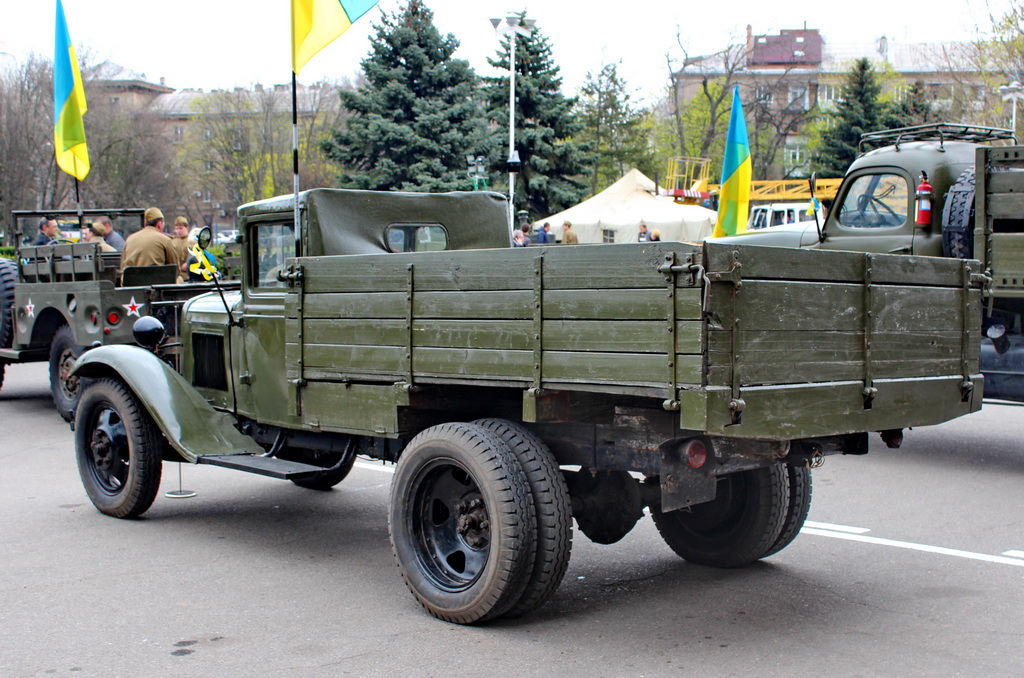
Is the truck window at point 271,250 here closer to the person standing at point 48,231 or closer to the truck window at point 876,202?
the truck window at point 876,202

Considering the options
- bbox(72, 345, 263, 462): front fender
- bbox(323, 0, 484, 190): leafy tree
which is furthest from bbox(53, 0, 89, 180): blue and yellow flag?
bbox(323, 0, 484, 190): leafy tree

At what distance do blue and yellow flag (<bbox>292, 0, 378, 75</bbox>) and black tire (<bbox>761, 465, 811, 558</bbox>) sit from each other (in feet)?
12.8

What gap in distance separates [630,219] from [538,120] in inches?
169

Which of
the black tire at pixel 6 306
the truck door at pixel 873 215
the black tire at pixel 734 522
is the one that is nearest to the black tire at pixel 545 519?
the black tire at pixel 734 522

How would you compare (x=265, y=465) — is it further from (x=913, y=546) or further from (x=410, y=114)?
(x=410, y=114)

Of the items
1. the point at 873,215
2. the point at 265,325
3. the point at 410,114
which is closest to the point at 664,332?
the point at 265,325

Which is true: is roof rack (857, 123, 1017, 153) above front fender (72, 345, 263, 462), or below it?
above

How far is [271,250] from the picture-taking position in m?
6.32

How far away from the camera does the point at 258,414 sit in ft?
20.5

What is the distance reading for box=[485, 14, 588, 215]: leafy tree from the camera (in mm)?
30828

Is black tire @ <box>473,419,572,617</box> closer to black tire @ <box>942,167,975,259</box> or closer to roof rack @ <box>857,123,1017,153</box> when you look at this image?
black tire @ <box>942,167,975,259</box>

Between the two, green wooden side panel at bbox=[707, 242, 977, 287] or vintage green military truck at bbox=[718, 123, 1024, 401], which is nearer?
green wooden side panel at bbox=[707, 242, 977, 287]

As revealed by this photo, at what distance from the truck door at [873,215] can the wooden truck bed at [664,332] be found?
4.20 m

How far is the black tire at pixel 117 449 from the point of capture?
646cm
